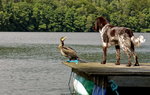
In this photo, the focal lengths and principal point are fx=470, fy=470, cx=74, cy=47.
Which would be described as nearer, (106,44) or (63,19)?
(106,44)

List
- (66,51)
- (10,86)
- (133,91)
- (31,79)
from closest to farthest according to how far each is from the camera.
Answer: (133,91) < (66,51) < (10,86) < (31,79)

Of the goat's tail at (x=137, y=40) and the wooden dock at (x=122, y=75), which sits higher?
the goat's tail at (x=137, y=40)

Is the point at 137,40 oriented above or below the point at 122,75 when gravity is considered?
above

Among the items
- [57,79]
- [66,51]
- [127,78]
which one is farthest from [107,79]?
[57,79]

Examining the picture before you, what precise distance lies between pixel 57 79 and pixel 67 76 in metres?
2.29

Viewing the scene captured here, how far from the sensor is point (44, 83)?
3020cm

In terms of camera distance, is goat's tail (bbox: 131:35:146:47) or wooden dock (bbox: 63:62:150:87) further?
goat's tail (bbox: 131:35:146:47)

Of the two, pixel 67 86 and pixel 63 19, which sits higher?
pixel 67 86

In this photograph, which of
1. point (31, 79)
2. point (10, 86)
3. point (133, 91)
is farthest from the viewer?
point (31, 79)

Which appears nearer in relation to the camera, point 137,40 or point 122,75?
point 122,75

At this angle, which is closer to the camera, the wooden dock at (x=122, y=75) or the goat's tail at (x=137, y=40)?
the wooden dock at (x=122, y=75)

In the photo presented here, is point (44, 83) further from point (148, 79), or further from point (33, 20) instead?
point (33, 20)

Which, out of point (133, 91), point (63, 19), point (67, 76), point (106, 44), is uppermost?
point (106, 44)

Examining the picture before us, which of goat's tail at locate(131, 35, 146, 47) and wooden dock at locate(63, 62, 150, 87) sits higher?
goat's tail at locate(131, 35, 146, 47)
